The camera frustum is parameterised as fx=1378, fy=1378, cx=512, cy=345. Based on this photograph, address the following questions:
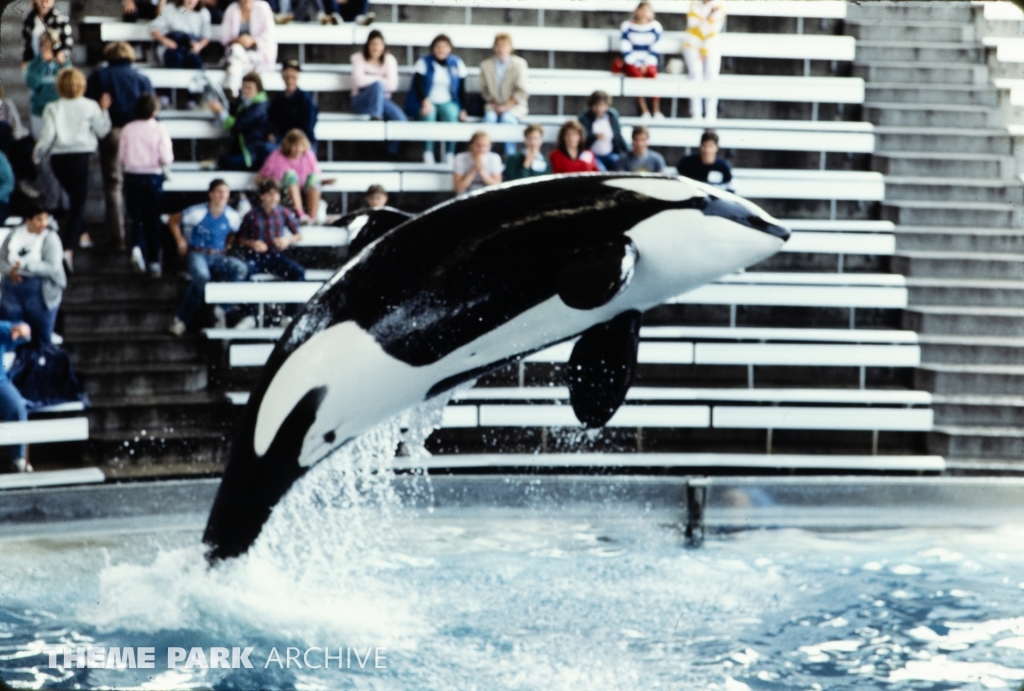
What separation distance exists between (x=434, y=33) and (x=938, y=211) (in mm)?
4672

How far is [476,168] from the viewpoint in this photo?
1091 cm

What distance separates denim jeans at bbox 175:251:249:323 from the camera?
32.7 ft

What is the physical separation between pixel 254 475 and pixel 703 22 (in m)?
7.92

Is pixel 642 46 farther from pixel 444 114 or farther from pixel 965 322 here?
pixel 965 322

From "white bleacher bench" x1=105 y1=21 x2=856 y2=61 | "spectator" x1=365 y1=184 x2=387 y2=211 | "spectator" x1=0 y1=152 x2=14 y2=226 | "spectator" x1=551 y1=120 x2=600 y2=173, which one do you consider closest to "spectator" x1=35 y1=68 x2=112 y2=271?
"spectator" x1=0 y1=152 x2=14 y2=226

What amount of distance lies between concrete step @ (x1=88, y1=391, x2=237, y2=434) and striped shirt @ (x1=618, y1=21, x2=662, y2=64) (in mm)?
5040

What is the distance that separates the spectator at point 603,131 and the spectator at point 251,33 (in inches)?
108

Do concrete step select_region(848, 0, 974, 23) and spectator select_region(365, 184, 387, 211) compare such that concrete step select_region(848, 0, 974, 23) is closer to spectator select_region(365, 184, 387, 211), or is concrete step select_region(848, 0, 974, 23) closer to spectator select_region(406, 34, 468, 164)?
spectator select_region(406, 34, 468, 164)

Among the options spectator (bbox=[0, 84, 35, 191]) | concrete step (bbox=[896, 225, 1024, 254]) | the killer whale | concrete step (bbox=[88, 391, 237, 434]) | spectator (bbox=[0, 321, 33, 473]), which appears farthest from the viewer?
concrete step (bbox=[896, 225, 1024, 254])

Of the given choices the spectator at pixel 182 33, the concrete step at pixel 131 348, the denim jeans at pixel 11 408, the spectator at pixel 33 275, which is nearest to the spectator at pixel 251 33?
the spectator at pixel 182 33

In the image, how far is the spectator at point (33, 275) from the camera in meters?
9.06

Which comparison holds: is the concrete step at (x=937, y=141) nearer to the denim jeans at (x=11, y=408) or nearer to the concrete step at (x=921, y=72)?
the concrete step at (x=921, y=72)

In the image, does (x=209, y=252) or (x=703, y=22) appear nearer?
(x=209, y=252)

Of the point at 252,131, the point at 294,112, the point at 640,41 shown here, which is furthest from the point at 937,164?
the point at 252,131
